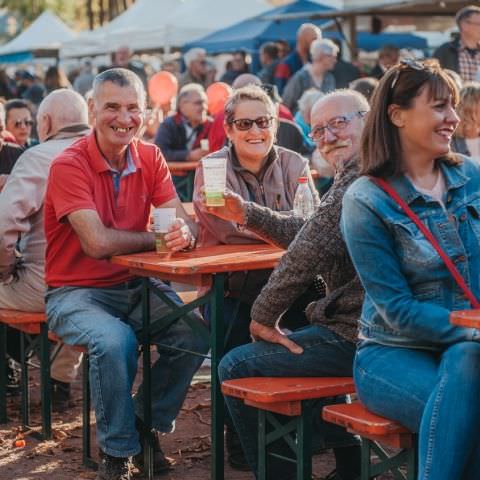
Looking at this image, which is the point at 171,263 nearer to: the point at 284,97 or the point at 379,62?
the point at 284,97

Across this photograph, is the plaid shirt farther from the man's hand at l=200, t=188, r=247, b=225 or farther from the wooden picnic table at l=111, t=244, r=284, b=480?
the man's hand at l=200, t=188, r=247, b=225

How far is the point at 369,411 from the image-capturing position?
3686 millimetres

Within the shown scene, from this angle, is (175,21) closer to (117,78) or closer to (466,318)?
(117,78)

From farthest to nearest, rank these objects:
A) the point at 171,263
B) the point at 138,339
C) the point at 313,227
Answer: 1. the point at 138,339
2. the point at 171,263
3. the point at 313,227

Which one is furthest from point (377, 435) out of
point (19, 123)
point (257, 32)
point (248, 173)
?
point (257, 32)

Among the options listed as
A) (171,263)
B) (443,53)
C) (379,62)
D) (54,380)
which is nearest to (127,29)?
(379,62)

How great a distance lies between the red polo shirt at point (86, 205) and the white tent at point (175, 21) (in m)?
18.6

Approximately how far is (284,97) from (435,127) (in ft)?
32.0

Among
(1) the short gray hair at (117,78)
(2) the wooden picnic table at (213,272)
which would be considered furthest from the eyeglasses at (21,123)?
(2) the wooden picnic table at (213,272)

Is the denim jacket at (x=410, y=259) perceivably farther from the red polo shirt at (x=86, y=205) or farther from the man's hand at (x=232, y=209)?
the red polo shirt at (x=86, y=205)

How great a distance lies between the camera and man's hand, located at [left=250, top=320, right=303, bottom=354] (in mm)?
4219

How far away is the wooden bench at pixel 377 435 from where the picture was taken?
3.56 meters

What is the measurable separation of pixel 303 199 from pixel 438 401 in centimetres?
200

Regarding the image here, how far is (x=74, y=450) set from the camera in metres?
5.63
